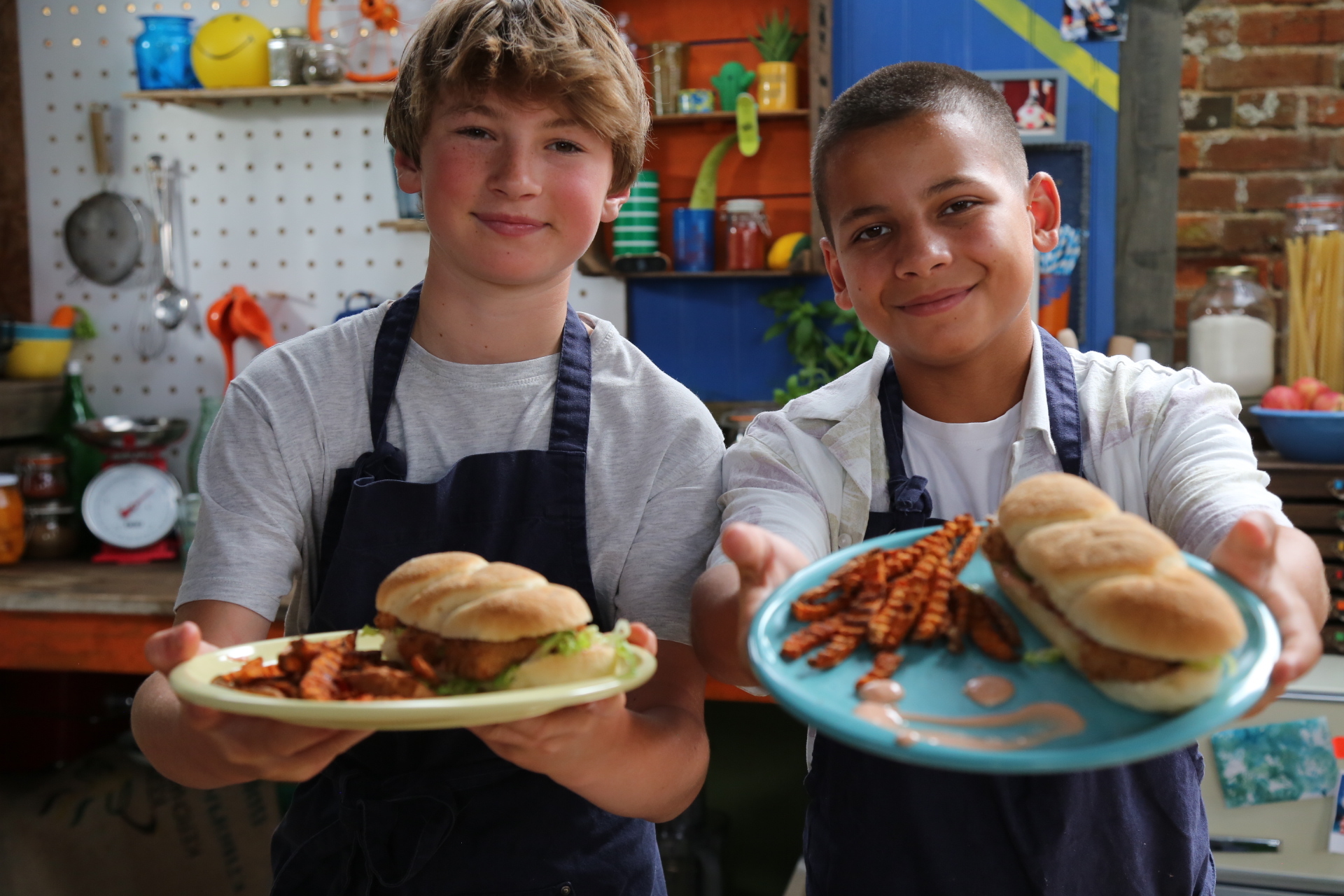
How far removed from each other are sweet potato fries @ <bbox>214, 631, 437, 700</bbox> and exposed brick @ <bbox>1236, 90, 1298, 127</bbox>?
9.95 feet

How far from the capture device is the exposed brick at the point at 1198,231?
320 centimetres

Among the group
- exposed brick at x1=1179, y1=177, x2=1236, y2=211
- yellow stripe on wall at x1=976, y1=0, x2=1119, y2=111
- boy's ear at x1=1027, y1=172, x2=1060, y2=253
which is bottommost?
boy's ear at x1=1027, y1=172, x2=1060, y2=253

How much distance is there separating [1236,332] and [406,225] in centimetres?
251

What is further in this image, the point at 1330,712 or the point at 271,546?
the point at 1330,712

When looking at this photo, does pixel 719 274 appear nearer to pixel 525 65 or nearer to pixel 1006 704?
pixel 525 65

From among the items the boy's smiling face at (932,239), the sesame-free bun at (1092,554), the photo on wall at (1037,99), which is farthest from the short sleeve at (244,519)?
the photo on wall at (1037,99)

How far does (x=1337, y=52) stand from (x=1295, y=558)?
2.67 meters

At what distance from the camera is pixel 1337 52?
10.00 ft

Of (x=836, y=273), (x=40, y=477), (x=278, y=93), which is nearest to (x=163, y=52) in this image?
(x=278, y=93)

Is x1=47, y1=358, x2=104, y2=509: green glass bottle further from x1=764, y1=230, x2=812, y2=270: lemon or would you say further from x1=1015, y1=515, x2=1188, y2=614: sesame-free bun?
x1=1015, y1=515, x2=1188, y2=614: sesame-free bun

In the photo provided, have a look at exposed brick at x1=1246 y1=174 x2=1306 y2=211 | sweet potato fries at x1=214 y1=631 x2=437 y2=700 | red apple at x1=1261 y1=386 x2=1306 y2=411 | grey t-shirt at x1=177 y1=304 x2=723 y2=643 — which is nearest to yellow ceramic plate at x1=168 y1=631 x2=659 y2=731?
sweet potato fries at x1=214 y1=631 x2=437 y2=700

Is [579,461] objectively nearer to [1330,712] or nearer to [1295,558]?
[1295,558]

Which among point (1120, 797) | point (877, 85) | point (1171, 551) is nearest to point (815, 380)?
point (877, 85)

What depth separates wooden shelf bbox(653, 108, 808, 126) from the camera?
10.9 ft
